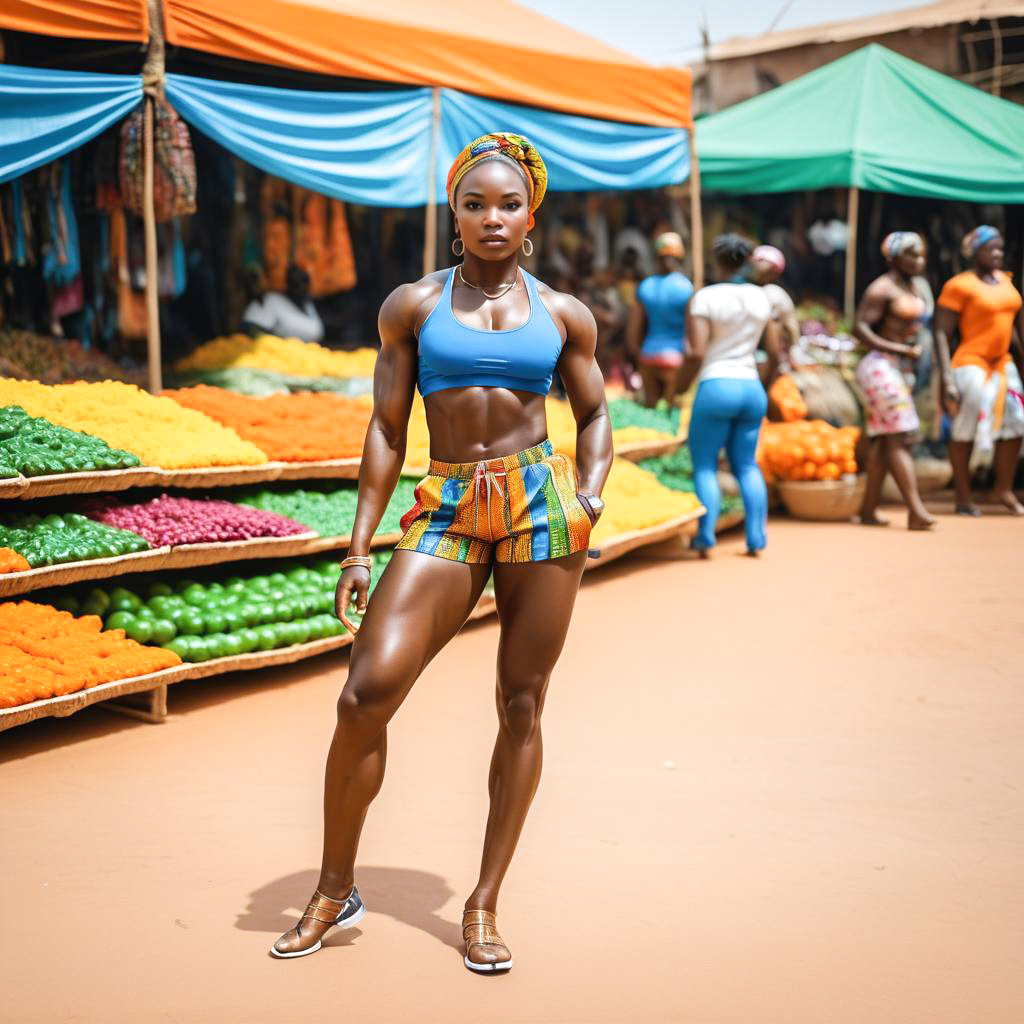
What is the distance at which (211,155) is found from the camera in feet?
34.0

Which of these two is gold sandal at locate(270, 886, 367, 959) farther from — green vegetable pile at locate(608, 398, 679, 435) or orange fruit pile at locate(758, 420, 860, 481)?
orange fruit pile at locate(758, 420, 860, 481)

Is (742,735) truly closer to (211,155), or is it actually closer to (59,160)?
(59,160)

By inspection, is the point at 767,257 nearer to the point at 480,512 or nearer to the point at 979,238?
the point at 979,238

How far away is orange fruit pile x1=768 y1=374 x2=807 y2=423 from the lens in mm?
11445

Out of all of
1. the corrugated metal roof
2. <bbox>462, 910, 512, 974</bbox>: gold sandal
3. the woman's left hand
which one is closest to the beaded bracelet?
the woman's left hand

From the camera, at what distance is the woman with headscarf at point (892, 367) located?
10516mm

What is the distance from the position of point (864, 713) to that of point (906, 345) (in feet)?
18.9

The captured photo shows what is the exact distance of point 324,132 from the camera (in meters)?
8.27

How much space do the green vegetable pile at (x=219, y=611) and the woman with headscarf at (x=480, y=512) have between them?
7.84 ft

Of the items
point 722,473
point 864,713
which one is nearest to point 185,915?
point 864,713

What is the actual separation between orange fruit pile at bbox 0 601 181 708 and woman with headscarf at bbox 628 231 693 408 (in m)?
6.44

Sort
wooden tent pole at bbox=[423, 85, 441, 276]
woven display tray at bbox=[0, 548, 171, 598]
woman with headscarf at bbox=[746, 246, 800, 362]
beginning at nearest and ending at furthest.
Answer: woven display tray at bbox=[0, 548, 171, 598] → wooden tent pole at bbox=[423, 85, 441, 276] → woman with headscarf at bbox=[746, 246, 800, 362]

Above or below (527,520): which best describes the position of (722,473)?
below

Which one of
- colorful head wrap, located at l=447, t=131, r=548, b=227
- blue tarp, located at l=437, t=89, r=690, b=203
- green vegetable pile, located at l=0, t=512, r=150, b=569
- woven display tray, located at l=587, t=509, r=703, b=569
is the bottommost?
woven display tray, located at l=587, t=509, r=703, b=569
